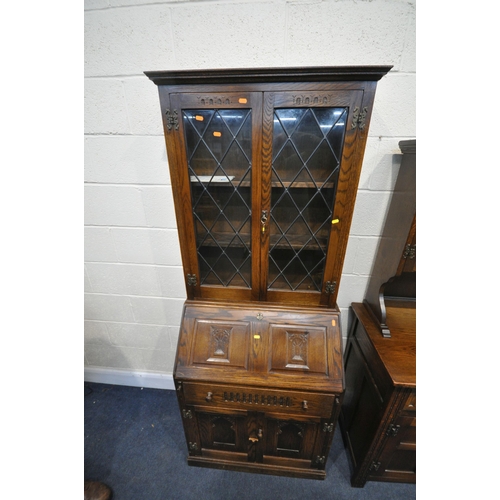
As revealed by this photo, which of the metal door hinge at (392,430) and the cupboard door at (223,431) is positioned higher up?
the metal door hinge at (392,430)

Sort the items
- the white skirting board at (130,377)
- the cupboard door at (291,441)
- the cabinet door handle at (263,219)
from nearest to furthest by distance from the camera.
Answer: the cabinet door handle at (263,219) < the cupboard door at (291,441) < the white skirting board at (130,377)

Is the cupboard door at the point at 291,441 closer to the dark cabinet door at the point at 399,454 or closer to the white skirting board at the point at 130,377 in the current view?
the dark cabinet door at the point at 399,454

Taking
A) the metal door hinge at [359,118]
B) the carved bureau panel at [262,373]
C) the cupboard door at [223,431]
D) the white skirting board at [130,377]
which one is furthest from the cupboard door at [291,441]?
the metal door hinge at [359,118]

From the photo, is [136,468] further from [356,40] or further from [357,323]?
[356,40]

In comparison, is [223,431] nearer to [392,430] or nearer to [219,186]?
[392,430]

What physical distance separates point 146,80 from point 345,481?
2.16 meters

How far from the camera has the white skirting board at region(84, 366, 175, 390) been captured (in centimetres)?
159

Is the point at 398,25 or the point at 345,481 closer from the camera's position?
the point at 398,25

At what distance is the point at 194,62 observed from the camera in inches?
37.4

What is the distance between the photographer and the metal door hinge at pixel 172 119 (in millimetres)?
743

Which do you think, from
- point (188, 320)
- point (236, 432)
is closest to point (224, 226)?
point (188, 320)

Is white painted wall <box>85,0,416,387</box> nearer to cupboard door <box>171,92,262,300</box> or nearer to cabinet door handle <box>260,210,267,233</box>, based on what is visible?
cupboard door <box>171,92,262,300</box>

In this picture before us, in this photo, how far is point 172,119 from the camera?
748mm

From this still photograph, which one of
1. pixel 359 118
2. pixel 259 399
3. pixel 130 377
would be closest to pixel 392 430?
pixel 259 399
